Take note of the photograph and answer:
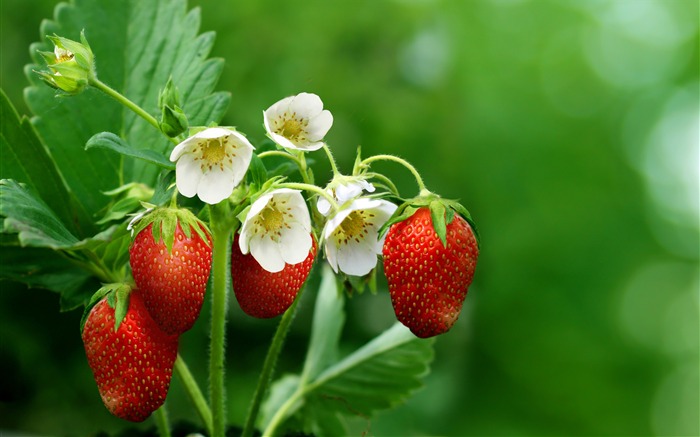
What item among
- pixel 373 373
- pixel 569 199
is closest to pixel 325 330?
pixel 373 373

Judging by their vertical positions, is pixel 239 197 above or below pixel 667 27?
above

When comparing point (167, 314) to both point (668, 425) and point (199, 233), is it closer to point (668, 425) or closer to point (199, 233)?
point (199, 233)

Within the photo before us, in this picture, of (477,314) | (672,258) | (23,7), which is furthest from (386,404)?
(672,258)

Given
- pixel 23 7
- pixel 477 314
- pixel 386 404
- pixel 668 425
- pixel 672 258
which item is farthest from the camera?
pixel 672 258

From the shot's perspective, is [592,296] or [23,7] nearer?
[23,7]

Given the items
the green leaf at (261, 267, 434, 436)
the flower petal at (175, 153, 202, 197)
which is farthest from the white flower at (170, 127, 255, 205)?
the green leaf at (261, 267, 434, 436)
